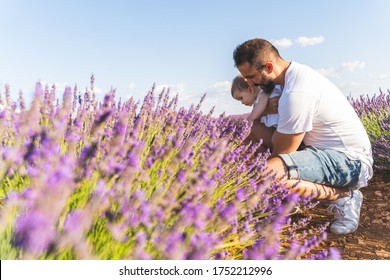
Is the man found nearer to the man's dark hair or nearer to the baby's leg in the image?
the man's dark hair

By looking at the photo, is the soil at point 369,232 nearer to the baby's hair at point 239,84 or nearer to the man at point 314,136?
the man at point 314,136

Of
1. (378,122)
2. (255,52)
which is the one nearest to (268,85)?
(255,52)

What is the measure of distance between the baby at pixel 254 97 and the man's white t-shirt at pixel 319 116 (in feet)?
1.61

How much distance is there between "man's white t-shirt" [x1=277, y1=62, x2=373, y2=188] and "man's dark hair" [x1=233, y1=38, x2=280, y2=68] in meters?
0.20

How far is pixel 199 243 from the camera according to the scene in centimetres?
110

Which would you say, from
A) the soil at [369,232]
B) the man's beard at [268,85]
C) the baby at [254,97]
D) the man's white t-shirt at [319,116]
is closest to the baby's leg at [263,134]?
the baby at [254,97]

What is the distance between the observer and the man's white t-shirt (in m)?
2.64

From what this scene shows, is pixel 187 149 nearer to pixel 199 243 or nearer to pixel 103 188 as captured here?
pixel 103 188

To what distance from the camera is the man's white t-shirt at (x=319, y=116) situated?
2.64 m

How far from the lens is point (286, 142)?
2791 mm

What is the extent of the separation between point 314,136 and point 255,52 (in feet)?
2.37

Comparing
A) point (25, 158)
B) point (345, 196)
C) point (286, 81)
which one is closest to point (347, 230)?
point (345, 196)

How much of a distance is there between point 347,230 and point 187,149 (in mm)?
1610

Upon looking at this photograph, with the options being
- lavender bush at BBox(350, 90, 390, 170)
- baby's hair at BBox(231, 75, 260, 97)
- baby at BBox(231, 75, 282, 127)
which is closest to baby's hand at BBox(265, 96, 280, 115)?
baby at BBox(231, 75, 282, 127)
